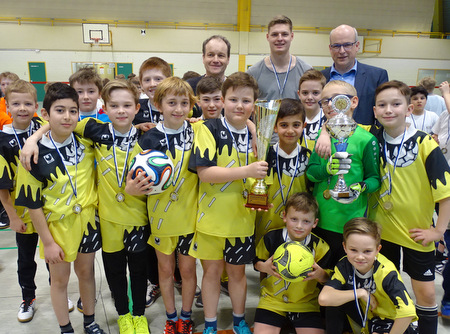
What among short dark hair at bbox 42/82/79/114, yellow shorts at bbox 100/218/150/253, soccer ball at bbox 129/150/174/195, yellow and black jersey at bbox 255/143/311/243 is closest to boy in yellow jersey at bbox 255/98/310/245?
yellow and black jersey at bbox 255/143/311/243

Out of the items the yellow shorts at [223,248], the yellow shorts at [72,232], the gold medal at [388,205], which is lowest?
the yellow shorts at [223,248]

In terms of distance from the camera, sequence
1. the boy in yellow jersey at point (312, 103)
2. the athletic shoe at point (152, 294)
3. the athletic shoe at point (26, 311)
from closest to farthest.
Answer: the boy in yellow jersey at point (312, 103)
the athletic shoe at point (26, 311)
the athletic shoe at point (152, 294)

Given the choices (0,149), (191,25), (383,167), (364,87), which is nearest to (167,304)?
(0,149)

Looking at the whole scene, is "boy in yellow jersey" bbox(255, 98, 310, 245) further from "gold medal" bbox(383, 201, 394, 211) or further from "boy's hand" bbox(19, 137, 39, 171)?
"boy's hand" bbox(19, 137, 39, 171)

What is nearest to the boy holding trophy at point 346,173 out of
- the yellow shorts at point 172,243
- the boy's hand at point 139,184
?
the yellow shorts at point 172,243

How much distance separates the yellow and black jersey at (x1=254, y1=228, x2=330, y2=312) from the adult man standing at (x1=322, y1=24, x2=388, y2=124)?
136 centimetres

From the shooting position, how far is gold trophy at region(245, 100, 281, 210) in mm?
2119

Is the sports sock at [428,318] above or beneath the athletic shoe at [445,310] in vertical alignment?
above

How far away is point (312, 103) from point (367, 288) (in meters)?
1.43

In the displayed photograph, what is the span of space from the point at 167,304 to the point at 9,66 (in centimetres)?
1314

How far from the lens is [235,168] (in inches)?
86.9

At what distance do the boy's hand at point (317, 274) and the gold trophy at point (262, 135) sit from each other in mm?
598

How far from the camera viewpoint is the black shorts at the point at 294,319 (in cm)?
248

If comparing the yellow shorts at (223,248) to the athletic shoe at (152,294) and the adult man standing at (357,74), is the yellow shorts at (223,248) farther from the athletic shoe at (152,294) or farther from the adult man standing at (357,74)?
the adult man standing at (357,74)
